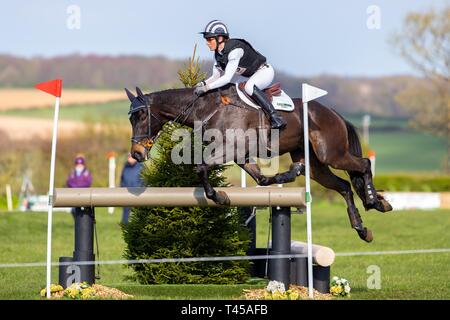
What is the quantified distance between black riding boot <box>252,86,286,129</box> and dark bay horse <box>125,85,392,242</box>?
0.33ft

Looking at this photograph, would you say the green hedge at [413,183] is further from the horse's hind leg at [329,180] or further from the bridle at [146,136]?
the bridle at [146,136]

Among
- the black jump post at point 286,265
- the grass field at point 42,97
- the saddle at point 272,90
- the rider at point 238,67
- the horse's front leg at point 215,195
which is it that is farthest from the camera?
the grass field at point 42,97

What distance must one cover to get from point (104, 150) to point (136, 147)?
2330cm

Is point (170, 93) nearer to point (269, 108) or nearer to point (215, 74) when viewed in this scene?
point (215, 74)

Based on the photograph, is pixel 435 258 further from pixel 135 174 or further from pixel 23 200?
pixel 23 200

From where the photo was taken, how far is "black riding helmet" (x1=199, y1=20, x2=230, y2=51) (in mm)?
8594

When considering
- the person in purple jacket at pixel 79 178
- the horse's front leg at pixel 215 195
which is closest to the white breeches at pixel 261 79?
the horse's front leg at pixel 215 195

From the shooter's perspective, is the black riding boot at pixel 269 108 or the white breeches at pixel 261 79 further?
the white breeches at pixel 261 79

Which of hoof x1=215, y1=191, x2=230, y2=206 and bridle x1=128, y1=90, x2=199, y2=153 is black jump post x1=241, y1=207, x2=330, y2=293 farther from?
bridle x1=128, y1=90, x2=199, y2=153

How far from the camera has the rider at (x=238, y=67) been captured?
8.55 meters

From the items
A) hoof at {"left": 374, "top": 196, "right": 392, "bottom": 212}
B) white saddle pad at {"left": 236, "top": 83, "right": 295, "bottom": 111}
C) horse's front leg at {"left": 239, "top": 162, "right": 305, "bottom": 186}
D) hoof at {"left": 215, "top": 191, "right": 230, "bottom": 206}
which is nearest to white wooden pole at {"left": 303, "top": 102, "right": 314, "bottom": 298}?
white saddle pad at {"left": 236, "top": 83, "right": 295, "bottom": 111}

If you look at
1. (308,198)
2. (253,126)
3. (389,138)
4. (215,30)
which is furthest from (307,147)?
(389,138)

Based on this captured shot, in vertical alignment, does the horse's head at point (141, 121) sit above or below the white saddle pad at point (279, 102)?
below
